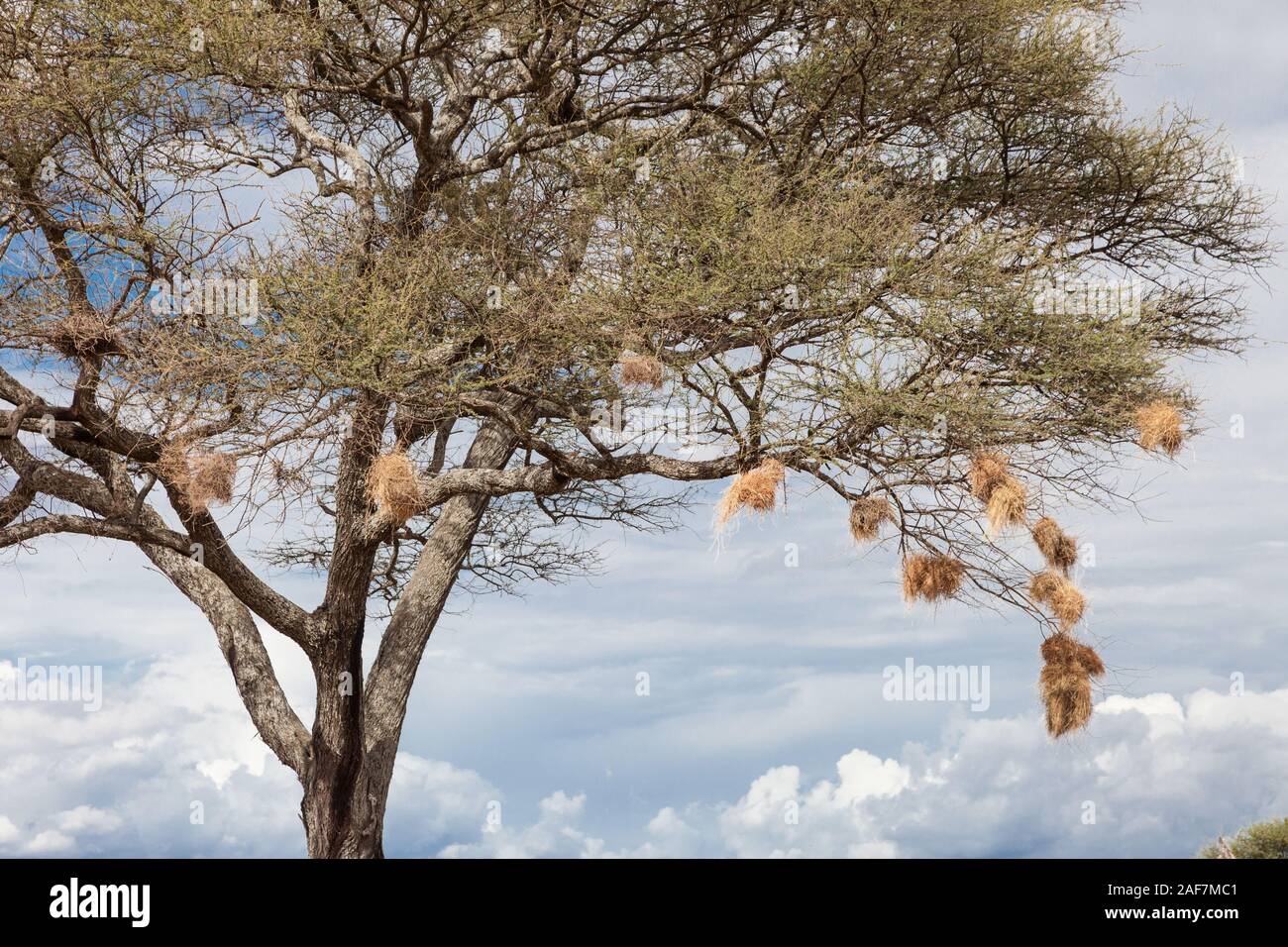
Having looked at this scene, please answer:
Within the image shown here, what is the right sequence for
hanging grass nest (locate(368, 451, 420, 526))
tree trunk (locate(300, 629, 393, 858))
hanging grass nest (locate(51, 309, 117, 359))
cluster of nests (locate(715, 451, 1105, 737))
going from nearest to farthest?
cluster of nests (locate(715, 451, 1105, 737)) < hanging grass nest (locate(368, 451, 420, 526)) < hanging grass nest (locate(51, 309, 117, 359)) < tree trunk (locate(300, 629, 393, 858))

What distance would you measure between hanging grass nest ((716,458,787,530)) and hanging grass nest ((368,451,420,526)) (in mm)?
2071

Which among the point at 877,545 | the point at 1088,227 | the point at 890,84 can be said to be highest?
the point at 890,84

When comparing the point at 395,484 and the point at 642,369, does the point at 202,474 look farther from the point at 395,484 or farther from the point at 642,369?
the point at 642,369

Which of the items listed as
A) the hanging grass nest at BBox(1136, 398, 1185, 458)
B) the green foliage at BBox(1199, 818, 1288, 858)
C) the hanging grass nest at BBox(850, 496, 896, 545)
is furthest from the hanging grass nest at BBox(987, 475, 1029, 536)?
the green foliage at BBox(1199, 818, 1288, 858)

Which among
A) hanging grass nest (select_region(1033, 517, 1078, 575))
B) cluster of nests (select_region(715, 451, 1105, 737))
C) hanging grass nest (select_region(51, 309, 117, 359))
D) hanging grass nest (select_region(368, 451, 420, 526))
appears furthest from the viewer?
hanging grass nest (select_region(51, 309, 117, 359))

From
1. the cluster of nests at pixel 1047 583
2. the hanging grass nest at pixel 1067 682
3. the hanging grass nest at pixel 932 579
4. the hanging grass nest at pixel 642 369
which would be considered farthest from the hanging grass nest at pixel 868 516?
the hanging grass nest at pixel 642 369

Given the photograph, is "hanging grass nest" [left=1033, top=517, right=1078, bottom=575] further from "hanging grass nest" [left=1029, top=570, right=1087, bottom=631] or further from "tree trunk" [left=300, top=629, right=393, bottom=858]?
"tree trunk" [left=300, top=629, right=393, bottom=858]

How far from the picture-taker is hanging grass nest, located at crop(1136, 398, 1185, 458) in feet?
23.5

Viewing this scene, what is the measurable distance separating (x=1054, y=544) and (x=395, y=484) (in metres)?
4.15

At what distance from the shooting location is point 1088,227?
1041 centimetres
